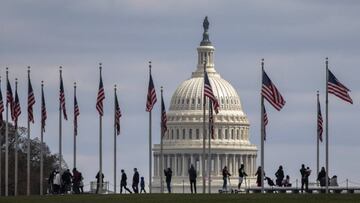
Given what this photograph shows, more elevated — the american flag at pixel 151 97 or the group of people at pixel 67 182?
the american flag at pixel 151 97

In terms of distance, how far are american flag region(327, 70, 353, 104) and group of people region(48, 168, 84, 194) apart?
21412mm

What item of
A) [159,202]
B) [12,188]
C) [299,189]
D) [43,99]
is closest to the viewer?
[159,202]

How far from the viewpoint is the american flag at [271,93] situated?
144250mm

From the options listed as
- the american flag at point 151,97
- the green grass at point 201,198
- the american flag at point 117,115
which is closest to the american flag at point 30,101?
the american flag at point 117,115

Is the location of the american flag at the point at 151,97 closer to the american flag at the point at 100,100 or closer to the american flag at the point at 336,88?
the american flag at the point at 100,100

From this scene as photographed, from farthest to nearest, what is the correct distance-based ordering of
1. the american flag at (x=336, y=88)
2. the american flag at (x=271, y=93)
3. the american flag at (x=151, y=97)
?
the american flag at (x=151, y=97), the american flag at (x=271, y=93), the american flag at (x=336, y=88)

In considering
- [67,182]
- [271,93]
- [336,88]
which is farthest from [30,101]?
[336,88]

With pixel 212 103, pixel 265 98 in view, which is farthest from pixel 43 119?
pixel 265 98

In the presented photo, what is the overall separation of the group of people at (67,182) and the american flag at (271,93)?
616 inches

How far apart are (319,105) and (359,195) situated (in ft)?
129

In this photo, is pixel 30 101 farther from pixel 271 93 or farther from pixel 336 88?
pixel 336 88

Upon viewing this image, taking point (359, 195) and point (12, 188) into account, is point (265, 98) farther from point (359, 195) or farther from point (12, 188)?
point (12, 188)

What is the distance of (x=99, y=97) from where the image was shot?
Result: 16012 cm

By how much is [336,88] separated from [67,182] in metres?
24.6
